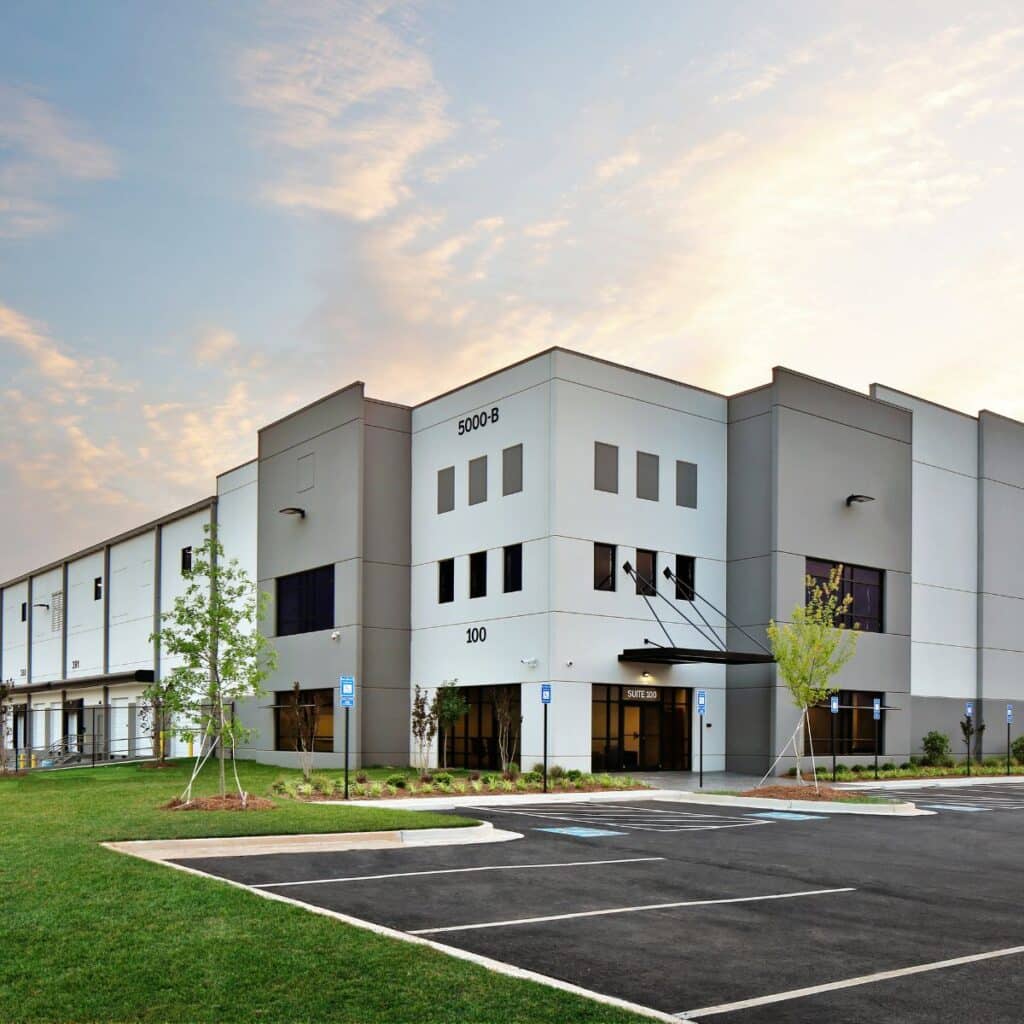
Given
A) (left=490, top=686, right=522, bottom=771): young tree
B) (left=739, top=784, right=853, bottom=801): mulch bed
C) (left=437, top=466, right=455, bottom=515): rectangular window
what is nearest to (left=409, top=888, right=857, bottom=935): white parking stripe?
(left=739, top=784, right=853, bottom=801): mulch bed

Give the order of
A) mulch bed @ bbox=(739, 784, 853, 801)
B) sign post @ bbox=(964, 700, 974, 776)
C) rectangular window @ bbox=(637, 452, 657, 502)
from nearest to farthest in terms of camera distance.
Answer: mulch bed @ bbox=(739, 784, 853, 801), rectangular window @ bbox=(637, 452, 657, 502), sign post @ bbox=(964, 700, 974, 776)

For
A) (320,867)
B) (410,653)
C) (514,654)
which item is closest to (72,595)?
(410,653)

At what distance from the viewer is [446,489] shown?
127 feet

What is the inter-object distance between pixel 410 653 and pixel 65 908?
29.5 metres

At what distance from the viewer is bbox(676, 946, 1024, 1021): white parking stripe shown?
7.39 m

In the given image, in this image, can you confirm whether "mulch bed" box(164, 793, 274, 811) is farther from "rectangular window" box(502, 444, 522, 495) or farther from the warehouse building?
"rectangular window" box(502, 444, 522, 495)

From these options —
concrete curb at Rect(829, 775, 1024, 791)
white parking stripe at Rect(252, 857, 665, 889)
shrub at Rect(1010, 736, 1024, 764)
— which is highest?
white parking stripe at Rect(252, 857, 665, 889)

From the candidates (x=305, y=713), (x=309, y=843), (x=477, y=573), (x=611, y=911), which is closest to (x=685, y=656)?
(x=477, y=573)

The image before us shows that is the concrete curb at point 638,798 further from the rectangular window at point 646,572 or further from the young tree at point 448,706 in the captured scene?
the rectangular window at point 646,572

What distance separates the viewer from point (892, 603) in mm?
40312

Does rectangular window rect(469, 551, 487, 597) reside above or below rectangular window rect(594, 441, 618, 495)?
below

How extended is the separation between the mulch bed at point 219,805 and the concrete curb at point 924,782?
1778 centimetres

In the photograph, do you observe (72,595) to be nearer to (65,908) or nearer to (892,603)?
(892,603)

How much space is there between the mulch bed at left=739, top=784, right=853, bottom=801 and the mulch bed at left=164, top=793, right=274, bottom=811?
39.2ft
